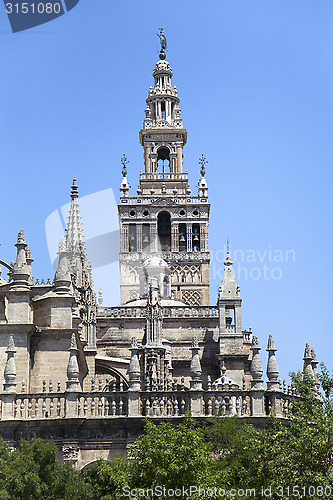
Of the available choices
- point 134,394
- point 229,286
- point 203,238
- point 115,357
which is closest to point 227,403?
point 134,394

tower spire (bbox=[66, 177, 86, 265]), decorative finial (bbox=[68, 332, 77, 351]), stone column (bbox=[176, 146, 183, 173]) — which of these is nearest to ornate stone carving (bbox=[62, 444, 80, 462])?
decorative finial (bbox=[68, 332, 77, 351])

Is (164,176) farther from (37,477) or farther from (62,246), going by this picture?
(37,477)

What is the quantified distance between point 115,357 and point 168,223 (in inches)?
1275

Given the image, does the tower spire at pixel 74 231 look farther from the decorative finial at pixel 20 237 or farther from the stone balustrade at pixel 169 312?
the decorative finial at pixel 20 237

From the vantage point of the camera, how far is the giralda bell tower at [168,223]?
316 ft

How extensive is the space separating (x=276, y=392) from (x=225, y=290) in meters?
→ 24.2

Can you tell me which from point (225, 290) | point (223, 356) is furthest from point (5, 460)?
point (225, 290)

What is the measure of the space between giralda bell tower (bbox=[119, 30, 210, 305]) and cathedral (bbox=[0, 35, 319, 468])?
258 mm

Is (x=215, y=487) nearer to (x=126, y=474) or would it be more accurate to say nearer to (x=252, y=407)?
(x=126, y=474)

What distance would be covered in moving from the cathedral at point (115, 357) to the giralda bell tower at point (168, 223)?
258 mm

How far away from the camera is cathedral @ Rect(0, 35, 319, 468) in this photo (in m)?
50.0

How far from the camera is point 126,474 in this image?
42.9m

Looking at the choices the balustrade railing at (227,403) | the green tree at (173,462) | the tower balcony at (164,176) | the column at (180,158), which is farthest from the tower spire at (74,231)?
the column at (180,158)

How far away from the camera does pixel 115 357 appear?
228 ft
